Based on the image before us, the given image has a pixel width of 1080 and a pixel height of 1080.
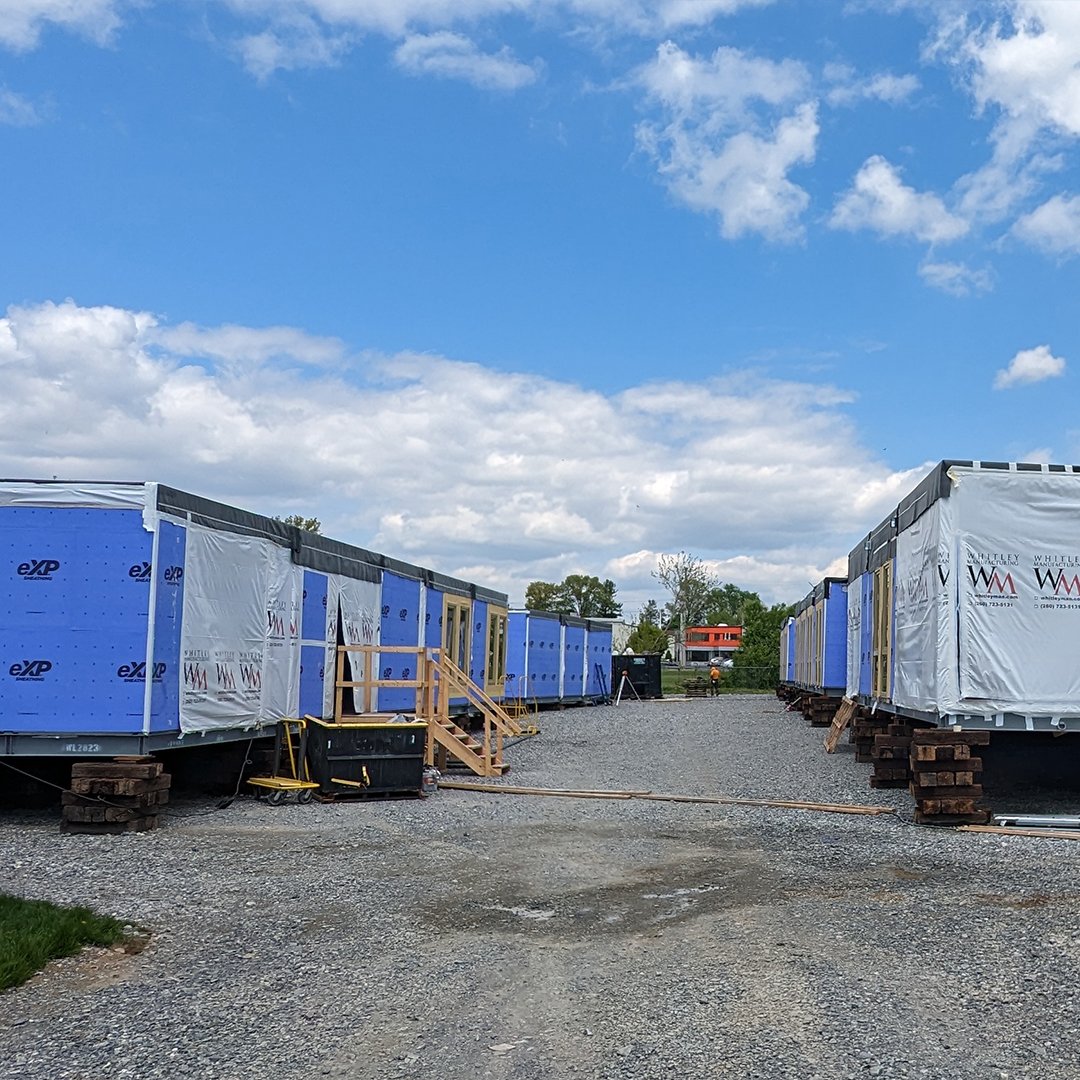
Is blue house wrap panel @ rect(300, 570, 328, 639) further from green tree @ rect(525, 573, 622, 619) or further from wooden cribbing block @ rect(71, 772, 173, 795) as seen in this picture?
green tree @ rect(525, 573, 622, 619)

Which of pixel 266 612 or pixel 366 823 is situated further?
pixel 266 612

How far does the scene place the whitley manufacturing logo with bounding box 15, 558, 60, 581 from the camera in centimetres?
1022

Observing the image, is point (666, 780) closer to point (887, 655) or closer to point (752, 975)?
point (887, 655)

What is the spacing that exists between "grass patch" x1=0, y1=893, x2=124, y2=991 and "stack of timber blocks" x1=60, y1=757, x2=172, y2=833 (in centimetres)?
292

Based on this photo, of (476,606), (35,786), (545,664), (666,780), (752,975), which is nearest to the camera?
(752,975)

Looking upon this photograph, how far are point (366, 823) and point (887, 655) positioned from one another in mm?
7481

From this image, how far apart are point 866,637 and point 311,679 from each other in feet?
27.2

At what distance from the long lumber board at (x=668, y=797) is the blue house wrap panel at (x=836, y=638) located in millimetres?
12931

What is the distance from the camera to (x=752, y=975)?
561 centimetres

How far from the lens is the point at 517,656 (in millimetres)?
29812

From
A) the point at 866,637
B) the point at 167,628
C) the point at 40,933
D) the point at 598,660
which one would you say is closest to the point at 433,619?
Result: the point at 866,637

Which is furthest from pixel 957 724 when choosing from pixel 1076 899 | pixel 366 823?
pixel 366 823

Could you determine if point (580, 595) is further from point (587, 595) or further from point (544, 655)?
point (544, 655)

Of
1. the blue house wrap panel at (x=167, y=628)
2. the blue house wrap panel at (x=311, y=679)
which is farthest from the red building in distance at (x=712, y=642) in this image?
the blue house wrap panel at (x=167, y=628)
